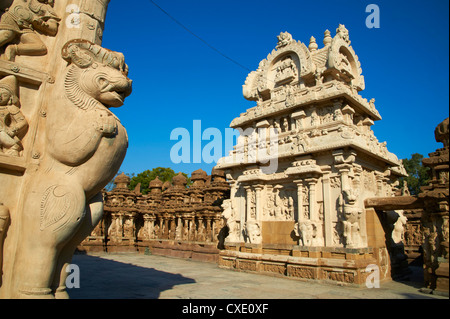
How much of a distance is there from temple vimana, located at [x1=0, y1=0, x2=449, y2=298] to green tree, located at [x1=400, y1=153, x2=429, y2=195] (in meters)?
19.3

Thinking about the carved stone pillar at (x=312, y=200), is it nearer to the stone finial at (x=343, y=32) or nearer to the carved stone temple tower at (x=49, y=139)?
the stone finial at (x=343, y=32)

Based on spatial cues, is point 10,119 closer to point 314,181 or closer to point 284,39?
point 314,181

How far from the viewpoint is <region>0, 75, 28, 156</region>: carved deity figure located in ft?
10.2

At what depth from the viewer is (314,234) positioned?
1070 cm

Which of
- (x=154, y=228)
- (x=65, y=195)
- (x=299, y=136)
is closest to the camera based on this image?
(x=65, y=195)

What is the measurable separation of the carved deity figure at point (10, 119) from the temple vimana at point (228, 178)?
0.01 metres

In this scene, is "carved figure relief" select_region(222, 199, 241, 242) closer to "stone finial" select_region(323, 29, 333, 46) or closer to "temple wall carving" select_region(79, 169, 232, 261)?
"temple wall carving" select_region(79, 169, 232, 261)

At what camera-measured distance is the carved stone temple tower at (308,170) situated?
33.8 feet

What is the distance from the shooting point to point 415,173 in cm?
3625

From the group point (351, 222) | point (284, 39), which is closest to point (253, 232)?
point (351, 222)

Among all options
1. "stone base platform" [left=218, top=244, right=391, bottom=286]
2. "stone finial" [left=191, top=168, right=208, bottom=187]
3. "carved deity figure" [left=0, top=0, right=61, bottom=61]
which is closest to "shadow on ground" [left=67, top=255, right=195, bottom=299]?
"stone base platform" [left=218, top=244, right=391, bottom=286]
